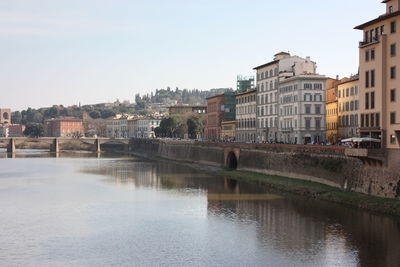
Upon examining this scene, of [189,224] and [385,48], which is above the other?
[385,48]

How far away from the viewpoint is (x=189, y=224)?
3934 centimetres

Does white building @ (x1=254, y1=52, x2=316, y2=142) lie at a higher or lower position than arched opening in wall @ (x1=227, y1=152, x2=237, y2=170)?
higher

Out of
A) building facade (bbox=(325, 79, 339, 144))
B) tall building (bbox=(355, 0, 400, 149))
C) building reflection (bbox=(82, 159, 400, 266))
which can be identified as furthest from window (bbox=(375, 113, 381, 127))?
building facade (bbox=(325, 79, 339, 144))

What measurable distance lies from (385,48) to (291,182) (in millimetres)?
16855

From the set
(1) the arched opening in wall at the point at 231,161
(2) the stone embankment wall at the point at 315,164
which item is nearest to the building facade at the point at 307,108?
(2) the stone embankment wall at the point at 315,164

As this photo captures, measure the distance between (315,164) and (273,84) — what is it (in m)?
32.0

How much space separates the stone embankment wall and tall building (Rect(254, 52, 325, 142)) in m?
8.03

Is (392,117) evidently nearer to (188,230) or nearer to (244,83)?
(188,230)

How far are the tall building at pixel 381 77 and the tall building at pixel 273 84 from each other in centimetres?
3084

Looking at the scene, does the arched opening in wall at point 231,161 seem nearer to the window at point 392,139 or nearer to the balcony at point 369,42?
the balcony at point 369,42

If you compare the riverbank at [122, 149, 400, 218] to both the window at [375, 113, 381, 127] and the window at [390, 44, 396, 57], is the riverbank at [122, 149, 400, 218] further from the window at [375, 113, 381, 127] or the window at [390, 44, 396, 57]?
the window at [390, 44, 396, 57]

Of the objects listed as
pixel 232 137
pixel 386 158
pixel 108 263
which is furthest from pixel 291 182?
pixel 232 137

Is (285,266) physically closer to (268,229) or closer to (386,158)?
(268,229)

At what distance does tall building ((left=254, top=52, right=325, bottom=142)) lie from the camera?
79.4 metres
